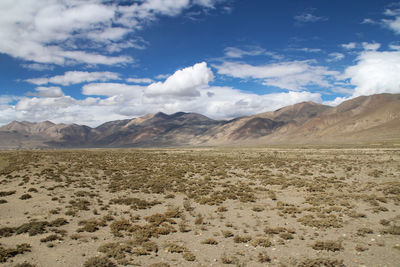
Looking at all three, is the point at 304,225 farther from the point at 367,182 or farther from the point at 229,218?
the point at 367,182

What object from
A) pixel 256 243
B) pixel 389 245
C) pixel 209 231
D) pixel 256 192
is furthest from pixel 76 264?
pixel 256 192

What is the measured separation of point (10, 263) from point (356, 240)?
16247 millimetres

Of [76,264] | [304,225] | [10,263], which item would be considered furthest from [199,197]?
[10,263]

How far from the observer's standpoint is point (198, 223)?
51.4 ft

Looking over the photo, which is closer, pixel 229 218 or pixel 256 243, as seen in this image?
pixel 256 243

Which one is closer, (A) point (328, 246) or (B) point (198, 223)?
(A) point (328, 246)

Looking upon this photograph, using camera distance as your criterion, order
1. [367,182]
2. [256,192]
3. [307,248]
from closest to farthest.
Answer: [307,248] < [256,192] < [367,182]

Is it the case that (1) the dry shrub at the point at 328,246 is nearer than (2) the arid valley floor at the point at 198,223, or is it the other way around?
(2) the arid valley floor at the point at 198,223

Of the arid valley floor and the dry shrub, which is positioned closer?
the arid valley floor

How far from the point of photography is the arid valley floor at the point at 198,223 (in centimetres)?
1098

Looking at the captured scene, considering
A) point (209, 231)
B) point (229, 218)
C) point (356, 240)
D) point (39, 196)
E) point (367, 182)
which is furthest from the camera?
point (367, 182)

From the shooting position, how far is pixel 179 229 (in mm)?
14664

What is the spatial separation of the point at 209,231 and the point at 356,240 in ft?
25.5

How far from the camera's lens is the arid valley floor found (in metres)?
11.0
